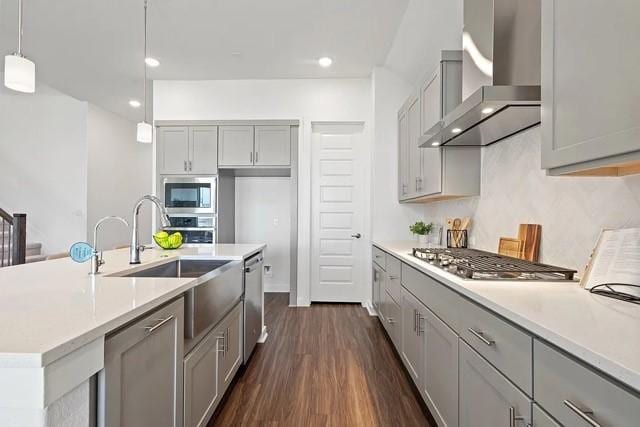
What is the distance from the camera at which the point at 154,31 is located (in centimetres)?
348

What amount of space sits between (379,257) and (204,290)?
7.44 feet

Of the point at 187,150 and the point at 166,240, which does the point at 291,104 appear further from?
the point at 166,240

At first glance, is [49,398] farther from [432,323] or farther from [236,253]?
[236,253]

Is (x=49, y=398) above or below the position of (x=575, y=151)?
below

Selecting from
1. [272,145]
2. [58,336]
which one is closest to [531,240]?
[58,336]

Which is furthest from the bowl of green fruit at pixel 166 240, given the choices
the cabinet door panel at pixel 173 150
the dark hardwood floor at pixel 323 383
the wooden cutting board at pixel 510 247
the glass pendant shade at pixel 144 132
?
the wooden cutting board at pixel 510 247

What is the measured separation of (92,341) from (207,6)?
3078 millimetres

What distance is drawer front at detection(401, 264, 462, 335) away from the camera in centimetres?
157

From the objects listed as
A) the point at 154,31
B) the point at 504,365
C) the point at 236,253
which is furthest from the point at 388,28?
the point at 504,365

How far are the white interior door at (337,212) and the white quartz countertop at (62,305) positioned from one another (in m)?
3.09

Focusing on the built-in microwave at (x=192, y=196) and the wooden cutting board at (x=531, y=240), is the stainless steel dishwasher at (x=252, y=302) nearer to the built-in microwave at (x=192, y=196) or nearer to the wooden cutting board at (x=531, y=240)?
the built-in microwave at (x=192, y=196)

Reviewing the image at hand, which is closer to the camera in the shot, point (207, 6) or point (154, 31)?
point (207, 6)

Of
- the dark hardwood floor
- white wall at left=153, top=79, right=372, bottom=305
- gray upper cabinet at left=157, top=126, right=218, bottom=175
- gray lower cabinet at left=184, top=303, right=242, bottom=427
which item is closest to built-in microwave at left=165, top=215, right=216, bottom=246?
gray upper cabinet at left=157, top=126, right=218, bottom=175

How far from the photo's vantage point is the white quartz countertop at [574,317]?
708 millimetres
